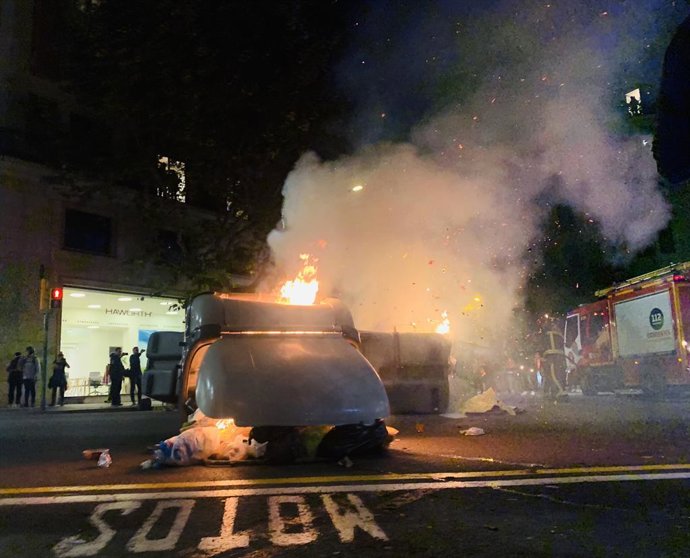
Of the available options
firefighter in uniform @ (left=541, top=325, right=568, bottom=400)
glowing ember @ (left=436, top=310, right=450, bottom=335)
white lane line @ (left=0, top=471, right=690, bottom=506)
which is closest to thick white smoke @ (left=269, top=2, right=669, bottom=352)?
glowing ember @ (left=436, top=310, right=450, bottom=335)

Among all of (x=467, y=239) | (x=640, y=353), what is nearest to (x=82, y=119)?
(x=467, y=239)

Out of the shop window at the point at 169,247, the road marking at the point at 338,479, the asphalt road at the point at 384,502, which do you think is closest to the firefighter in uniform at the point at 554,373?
the asphalt road at the point at 384,502

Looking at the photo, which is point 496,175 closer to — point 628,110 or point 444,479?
point 628,110

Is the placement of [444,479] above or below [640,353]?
below

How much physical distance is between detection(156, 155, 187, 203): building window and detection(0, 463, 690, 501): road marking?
12.8 m

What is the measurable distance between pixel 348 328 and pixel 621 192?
893cm

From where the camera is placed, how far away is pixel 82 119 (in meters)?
17.8

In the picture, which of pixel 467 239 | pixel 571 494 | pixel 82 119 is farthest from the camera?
pixel 82 119

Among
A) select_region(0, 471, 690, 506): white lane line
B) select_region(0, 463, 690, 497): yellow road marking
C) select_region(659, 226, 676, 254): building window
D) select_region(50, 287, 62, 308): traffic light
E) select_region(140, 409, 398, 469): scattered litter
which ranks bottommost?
select_region(0, 471, 690, 506): white lane line

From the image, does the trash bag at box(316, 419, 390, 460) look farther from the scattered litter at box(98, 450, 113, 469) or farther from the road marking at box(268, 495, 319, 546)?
the scattered litter at box(98, 450, 113, 469)

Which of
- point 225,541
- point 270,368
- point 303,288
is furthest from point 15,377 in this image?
point 225,541

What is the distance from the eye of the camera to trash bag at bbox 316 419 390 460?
604cm

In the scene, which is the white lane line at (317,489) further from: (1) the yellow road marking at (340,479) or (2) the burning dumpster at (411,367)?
(2) the burning dumpster at (411,367)

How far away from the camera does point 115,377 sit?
16172 mm
